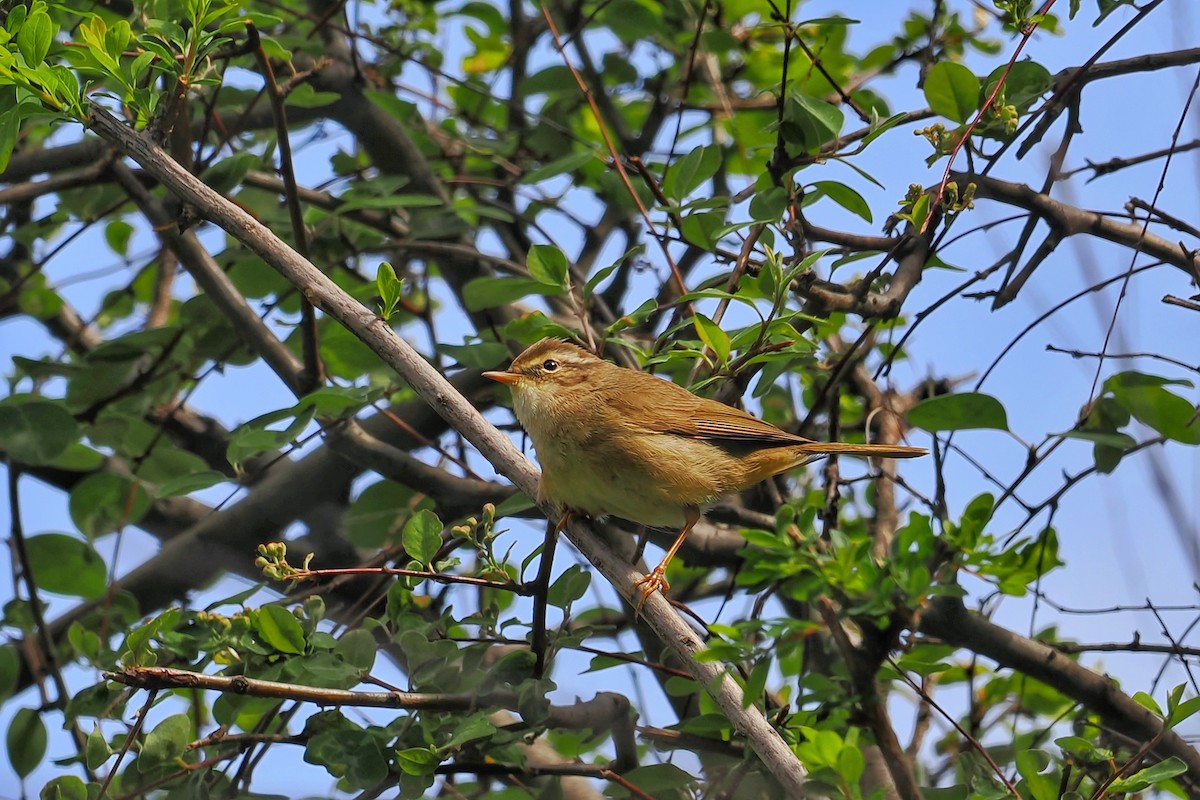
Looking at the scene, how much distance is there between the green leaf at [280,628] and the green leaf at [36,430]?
1407mm

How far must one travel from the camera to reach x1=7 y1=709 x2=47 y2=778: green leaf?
3654 millimetres

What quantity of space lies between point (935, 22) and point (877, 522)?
6.01 ft

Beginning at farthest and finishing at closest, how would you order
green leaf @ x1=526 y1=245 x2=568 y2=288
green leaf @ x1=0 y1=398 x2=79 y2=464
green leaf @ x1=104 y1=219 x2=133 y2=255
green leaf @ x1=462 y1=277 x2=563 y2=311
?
green leaf @ x1=104 y1=219 x2=133 y2=255, green leaf @ x1=0 y1=398 x2=79 y2=464, green leaf @ x1=462 y1=277 x2=563 y2=311, green leaf @ x1=526 y1=245 x2=568 y2=288

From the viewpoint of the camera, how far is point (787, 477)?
15.8ft

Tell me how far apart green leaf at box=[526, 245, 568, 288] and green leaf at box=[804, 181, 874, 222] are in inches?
29.5

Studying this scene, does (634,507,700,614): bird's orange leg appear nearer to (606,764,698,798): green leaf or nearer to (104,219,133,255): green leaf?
(606,764,698,798): green leaf

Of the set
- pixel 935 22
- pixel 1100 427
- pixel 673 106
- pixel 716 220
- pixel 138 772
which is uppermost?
pixel 673 106

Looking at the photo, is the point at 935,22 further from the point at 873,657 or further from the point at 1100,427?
the point at 873,657

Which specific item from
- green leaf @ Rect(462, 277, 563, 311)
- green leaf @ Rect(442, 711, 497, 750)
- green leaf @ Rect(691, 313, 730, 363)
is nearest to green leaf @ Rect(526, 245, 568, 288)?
green leaf @ Rect(462, 277, 563, 311)

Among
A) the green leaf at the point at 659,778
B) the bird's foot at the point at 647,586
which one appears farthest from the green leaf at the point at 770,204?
the green leaf at the point at 659,778

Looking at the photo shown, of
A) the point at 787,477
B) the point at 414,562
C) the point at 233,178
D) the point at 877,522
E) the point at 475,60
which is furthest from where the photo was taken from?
the point at 475,60

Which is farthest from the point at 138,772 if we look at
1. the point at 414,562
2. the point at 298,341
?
the point at 298,341

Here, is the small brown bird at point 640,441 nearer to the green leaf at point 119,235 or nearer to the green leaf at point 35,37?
the green leaf at point 35,37

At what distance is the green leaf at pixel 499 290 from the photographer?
3.49m
